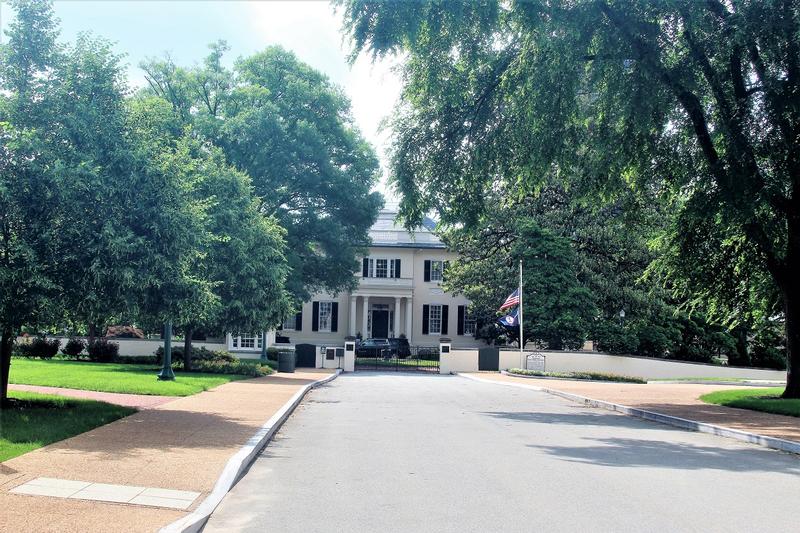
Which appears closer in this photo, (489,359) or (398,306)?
(489,359)

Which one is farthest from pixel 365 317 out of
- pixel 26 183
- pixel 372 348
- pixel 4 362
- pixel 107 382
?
pixel 26 183

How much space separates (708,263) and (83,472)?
745 inches

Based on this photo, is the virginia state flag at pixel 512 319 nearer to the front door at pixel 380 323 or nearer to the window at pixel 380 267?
the window at pixel 380 267

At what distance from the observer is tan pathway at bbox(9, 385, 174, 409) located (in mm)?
15314

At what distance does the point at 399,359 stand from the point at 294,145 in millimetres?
15076

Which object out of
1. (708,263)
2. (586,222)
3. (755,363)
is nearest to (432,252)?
(586,222)

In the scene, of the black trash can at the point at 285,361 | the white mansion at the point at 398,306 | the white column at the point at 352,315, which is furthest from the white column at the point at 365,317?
the black trash can at the point at 285,361

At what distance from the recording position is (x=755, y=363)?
147ft

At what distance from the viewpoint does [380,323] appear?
57.4m

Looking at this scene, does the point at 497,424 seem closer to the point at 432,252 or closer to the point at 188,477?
the point at 188,477

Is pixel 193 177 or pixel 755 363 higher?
pixel 193 177

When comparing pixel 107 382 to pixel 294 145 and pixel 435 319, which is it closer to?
pixel 294 145

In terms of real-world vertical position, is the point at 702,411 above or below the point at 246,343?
below

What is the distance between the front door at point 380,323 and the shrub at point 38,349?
27.3 meters
